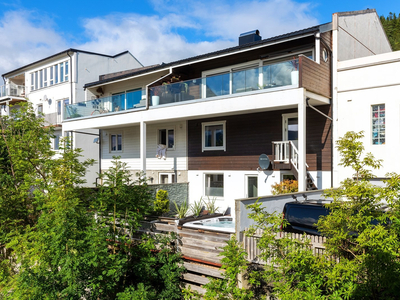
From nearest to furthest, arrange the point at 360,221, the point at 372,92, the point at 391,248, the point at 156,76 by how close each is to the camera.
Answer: the point at 391,248, the point at 360,221, the point at 372,92, the point at 156,76

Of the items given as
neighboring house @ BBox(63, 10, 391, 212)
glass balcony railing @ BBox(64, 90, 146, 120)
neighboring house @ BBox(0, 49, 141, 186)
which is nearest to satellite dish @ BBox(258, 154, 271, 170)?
neighboring house @ BBox(63, 10, 391, 212)

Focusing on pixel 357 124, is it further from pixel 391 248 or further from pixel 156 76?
pixel 156 76

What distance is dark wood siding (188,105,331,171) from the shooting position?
1412 cm

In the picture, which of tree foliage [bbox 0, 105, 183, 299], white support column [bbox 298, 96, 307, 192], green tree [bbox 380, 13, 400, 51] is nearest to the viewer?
tree foliage [bbox 0, 105, 183, 299]

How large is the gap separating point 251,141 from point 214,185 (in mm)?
3076

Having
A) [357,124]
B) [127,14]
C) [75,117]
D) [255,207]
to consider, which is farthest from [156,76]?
[255,207]

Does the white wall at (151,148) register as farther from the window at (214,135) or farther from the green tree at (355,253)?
the green tree at (355,253)

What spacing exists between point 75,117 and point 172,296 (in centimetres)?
1478

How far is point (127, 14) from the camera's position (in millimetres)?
19891

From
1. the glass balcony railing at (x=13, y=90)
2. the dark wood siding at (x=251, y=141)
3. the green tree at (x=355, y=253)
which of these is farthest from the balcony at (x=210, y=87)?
the glass balcony railing at (x=13, y=90)

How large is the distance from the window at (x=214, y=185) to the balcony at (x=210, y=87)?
4248mm

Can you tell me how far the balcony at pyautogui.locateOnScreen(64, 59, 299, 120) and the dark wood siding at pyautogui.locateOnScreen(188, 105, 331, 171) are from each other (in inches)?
87.9

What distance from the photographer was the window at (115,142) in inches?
864

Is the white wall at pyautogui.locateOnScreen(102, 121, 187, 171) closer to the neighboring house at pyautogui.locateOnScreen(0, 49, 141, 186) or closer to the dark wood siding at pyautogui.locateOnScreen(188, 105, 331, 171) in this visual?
the dark wood siding at pyautogui.locateOnScreen(188, 105, 331, 171)
